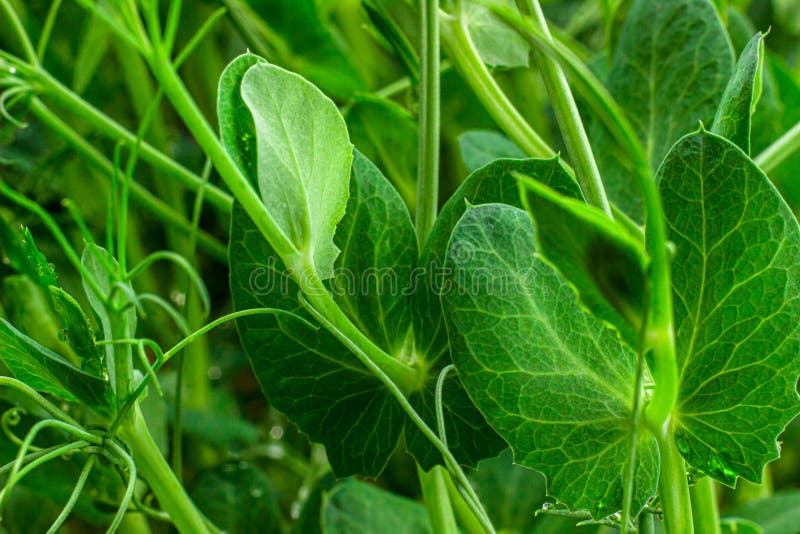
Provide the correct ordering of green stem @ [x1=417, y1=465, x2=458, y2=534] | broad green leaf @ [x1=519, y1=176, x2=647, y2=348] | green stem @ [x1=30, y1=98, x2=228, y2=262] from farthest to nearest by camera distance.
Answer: green stem @ [x1=30, y1=98, x2=228, y2=262] < green stem @ [x1=417, y1=465, x2=458, y2=534] < broad green leaf @ [x1=519, y1=176, x2=647, y2=348]

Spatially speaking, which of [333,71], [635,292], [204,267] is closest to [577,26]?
[333,71]

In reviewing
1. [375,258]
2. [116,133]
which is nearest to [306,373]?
[375,258]

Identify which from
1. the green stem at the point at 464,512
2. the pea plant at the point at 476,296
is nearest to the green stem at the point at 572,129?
the pea plant at the point at 476,296

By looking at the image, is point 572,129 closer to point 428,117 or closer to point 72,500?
point 428,117

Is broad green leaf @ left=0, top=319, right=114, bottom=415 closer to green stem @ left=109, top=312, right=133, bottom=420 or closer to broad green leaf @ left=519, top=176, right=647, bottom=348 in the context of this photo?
A: green stem @ left=109, top=312, right=133, bottom=420

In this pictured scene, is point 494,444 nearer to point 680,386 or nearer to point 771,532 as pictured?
point 680,386

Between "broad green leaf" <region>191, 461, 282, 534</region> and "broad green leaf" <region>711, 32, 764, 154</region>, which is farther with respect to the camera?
"broad green leaf" <region>191, 461, 282, 534</region>

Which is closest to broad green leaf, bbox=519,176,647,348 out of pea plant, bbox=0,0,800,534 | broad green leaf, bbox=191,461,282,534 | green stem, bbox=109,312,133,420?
pea plant, bbox=0,0,800,534
